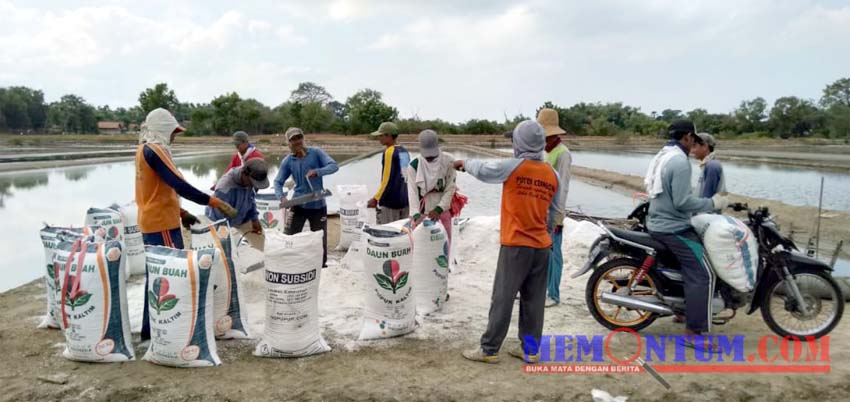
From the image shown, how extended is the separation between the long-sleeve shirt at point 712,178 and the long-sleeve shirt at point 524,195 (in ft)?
7.63

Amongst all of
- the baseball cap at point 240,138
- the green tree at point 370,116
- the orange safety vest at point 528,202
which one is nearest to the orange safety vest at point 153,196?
the orange safety vest at point 528,202

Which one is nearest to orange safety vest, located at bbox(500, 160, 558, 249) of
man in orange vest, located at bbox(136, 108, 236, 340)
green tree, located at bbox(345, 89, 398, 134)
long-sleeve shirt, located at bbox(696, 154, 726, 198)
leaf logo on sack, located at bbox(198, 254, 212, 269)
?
leaf logo on sack, located at bbox(198, 254, 212, 269)

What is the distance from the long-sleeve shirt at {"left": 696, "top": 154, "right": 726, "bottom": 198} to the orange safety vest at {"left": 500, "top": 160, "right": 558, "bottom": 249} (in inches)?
92.4

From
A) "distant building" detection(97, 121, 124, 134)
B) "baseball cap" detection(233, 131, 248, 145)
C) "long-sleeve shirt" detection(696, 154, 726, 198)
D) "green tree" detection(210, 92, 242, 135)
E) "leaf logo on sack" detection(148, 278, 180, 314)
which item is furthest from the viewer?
"distant building" detection(97, 121, 124, 134)

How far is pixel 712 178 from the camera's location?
4.77 m

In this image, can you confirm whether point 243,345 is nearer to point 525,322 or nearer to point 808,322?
point 525,322

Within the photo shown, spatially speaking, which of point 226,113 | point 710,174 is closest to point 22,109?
point 226,113

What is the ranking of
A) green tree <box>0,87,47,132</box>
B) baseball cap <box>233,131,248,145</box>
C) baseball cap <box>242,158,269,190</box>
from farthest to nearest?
green tree <box>0,87,47,132</box>
baseball cap <box>233,131,248,145</box>
baseball cap <box>242,158,269,190</box>

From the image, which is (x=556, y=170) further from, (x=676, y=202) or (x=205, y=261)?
(x=205, y=261)

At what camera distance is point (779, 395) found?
9.74 feet

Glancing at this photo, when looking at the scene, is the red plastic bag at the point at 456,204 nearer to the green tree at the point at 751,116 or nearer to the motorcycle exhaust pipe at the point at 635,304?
the motorcycle exhaust pipe at the point at 635,304

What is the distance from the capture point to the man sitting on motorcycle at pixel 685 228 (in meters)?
3.50

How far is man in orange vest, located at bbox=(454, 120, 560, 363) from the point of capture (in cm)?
312

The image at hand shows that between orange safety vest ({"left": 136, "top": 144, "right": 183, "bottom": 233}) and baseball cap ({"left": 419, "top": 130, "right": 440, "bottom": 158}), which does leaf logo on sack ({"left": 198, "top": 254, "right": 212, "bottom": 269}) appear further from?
baseball cap ({"left": 419, "top": 130, "right": 440, "bottom": 158})
